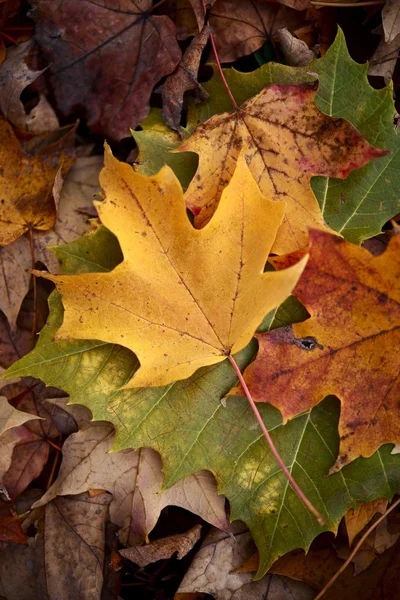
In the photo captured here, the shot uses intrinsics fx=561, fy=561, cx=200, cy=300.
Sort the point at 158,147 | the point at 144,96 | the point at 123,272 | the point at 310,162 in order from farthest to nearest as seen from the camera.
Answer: the point at 144,96, the point at 158,147, the point at 310,162, the point at 123,272

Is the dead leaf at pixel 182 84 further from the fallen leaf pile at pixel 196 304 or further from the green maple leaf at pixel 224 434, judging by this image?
the green maple leaf at pixel 224 434

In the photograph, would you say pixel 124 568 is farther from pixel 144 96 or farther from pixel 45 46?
pixel 45 46

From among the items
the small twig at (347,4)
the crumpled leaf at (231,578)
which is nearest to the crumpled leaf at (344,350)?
the crumpled leaf at (231,578)

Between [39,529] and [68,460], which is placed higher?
[68,460]

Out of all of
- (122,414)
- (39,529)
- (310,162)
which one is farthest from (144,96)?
(39,529)

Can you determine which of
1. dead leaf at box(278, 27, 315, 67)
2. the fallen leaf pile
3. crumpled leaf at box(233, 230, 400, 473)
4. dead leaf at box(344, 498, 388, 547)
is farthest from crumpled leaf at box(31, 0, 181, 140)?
dead leaf at box(344, 498, 388, 547)
